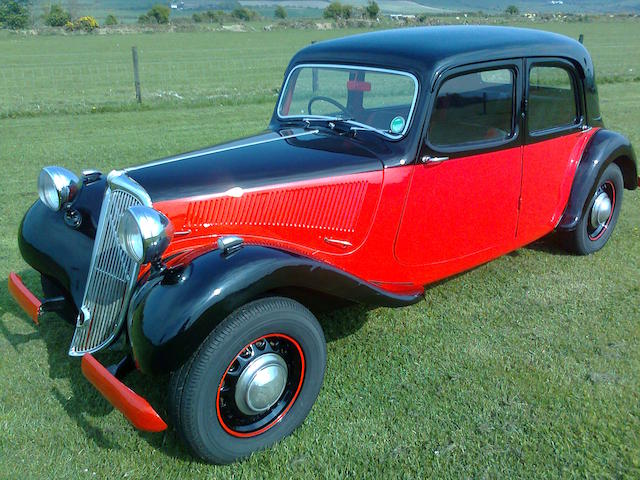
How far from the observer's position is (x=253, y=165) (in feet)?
10.1

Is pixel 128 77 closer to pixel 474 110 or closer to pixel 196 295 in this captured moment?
pixel 474 110

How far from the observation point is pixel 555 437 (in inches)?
107

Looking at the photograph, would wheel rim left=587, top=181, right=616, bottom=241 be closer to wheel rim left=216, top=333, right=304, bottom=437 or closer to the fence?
wheel rim left=216, top=333, right=304, bottom=437

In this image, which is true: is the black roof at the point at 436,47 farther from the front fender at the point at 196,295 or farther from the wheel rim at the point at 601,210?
the front fender at the point at 196,295

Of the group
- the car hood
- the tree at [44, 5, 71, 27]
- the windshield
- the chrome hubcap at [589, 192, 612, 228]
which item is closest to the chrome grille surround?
the car hood

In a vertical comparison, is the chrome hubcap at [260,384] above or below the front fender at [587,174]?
below

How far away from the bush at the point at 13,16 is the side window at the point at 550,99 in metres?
63.9

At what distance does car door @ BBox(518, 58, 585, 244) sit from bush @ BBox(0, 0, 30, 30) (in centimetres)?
6391

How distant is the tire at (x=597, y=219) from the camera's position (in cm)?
461

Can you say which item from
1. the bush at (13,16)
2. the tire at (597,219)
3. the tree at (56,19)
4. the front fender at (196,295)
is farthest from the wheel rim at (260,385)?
the tree at (56,19)

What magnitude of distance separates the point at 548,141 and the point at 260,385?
2.68 metres

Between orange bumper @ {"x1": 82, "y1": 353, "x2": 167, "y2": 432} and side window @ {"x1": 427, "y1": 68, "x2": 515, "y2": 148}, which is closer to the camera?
orange bumper @ {"x1": 82, "y1": 353, "x2": 167, "y2": 432}

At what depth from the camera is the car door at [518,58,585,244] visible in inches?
153

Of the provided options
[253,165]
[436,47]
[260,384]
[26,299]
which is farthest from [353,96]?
[26,299]
